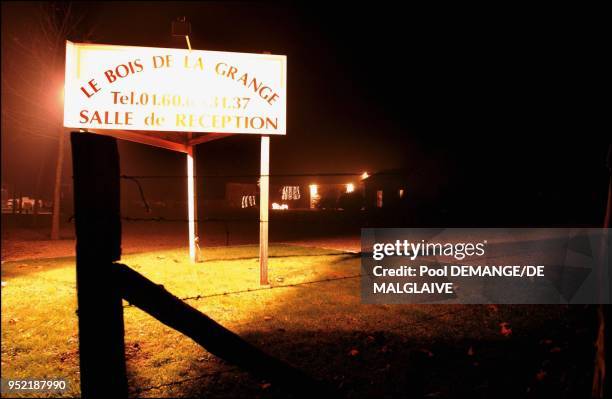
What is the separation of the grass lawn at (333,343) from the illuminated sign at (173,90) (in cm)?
299

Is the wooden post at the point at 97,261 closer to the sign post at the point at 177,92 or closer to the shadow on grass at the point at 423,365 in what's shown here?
the shadow on grass at the point at 423,365

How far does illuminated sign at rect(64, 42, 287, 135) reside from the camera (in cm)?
688

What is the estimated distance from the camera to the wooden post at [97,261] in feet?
5.39

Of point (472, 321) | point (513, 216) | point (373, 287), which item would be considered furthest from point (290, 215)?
point (472, 321)

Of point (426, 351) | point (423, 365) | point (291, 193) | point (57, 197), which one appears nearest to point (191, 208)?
point (291, 193)

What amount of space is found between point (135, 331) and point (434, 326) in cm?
374

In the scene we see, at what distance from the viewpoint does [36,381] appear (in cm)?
353

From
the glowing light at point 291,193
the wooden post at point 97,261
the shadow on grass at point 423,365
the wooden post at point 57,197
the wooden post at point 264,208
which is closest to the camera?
the wooden post at point 97,261

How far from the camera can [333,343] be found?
4496 millimetres

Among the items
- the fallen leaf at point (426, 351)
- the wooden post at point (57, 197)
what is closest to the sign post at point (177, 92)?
the fallen leaf at point (426, 351)

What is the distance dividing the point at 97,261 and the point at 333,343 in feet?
11.1

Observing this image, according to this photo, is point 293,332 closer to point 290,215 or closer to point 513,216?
point 513,216

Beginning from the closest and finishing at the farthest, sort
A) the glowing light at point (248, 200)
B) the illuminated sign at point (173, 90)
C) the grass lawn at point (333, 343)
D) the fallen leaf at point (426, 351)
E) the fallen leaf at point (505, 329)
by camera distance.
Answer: the grass lawn at point (333, 343), the fallen leaf at point (426, 351), the fallen leaf at point (505, 329), the illuminated sign at point (173, 90), the glowing light at point (248, 200)

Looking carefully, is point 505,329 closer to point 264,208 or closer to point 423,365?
point 423,365
